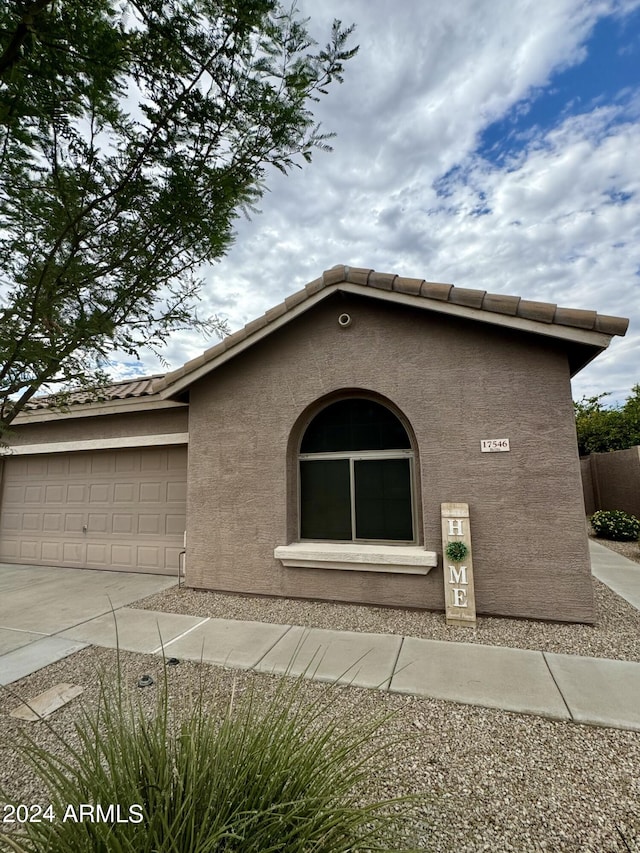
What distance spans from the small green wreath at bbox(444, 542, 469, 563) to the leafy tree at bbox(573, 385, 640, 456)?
1884cm

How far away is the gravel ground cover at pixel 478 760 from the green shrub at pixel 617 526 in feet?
28.2

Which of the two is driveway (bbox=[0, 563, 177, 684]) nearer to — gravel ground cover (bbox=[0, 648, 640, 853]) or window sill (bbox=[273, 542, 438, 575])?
gravel ground cover (bbox=[0, 648, 640, 853])

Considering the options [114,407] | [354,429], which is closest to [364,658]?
[354,429]

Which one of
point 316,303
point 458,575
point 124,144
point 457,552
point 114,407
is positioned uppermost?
point 316,303

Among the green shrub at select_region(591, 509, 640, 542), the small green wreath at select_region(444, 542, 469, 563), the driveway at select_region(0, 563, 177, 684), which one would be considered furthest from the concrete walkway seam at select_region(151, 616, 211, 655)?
the green shrub at select_region(591, 509, 640, 542)

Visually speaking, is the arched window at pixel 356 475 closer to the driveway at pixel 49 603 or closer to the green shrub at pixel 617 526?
the driveway at pixel 49 603

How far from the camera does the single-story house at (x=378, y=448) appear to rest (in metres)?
5.15

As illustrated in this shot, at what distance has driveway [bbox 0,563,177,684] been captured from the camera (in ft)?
14.8

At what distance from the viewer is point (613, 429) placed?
66.3 feet

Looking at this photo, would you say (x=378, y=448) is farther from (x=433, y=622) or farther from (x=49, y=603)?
(x=49, y=603)

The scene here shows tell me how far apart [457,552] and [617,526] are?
9768 millimetres

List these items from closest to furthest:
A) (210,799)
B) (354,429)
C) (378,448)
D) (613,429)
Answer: (210,799)
(378,448)
(354,429)
(613,429)

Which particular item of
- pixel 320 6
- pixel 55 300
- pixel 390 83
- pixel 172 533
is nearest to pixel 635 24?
pixel 390 83

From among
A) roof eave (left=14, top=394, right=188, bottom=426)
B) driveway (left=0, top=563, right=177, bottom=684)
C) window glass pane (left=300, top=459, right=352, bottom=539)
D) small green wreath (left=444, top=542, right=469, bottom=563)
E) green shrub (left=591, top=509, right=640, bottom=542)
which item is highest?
roof eave (left=14, top=394, right=188, bottom=426)
